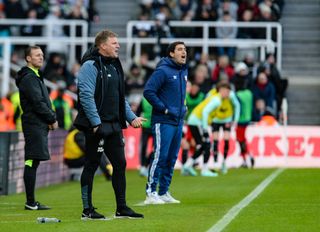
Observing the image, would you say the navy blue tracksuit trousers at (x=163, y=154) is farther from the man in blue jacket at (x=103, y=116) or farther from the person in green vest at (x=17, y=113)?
the person in green vest at (x=17, y=113)

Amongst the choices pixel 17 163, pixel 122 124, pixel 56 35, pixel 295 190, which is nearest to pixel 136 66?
pixel 56 35


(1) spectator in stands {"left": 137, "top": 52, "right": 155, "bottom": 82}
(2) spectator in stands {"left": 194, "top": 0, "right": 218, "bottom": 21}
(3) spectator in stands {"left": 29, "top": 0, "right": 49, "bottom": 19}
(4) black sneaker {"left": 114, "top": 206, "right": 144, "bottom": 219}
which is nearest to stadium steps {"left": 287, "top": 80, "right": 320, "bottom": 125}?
(2) spectator in stands {"left": 194, "top": 0, "right": 218, "bottom": 21}

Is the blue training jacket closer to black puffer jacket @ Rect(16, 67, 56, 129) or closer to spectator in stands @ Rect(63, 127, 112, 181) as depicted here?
black puffer jacket @ Rect(16, 67, 56, 129)

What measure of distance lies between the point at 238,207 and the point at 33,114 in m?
2.99

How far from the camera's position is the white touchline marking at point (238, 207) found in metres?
12.6

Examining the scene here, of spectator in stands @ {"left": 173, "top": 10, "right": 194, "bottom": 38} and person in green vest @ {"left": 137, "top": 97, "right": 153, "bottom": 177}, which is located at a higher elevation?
spectator in stands @ {"left": 173, "top": 10, "right": 194, "bottom": 38}

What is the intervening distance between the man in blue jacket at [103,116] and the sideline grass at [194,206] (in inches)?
15.3

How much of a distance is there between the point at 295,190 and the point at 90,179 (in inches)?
207

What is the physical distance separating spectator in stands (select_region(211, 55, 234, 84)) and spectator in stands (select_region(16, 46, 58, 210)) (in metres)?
14.1

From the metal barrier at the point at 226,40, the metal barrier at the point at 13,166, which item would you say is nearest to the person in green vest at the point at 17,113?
the metal barrier at the point at 13,166

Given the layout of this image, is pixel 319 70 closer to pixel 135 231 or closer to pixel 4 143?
pixel 4 143

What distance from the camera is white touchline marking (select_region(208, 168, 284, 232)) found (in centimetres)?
1264

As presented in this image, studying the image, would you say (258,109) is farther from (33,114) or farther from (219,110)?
(33,114)

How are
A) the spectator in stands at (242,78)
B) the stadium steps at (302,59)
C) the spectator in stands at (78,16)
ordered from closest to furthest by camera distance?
the spectator in stands at (242,78)
the stadium steps at (302,59)
the spectator in stands at (78,16)
